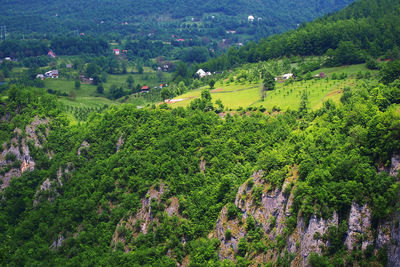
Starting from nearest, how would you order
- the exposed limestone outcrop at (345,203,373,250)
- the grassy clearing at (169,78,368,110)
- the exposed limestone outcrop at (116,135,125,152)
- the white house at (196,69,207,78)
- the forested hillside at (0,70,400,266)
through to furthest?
the exposed limestone outcrop at (345,203,373,250), the forested hillside at (0,70,400,266), the grassy clearing at (169,78,368,110), the exposed limestone outcrop at (116,135,125,152), the white house at (196,69,207,78)

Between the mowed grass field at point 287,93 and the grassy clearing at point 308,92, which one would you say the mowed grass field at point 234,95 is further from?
the grassy clearing at point 308,92

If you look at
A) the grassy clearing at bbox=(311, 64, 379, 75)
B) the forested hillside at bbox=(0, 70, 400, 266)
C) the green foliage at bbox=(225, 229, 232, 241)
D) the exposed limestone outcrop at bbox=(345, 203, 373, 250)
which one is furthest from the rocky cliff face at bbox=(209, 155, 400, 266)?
the grassy clearing at bbox=(311, 64, 379, 75)

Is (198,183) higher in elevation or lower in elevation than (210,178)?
lower

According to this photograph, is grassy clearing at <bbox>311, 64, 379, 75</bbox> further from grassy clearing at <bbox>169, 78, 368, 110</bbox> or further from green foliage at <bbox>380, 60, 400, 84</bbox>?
green foliage at <bbox>380, 60, 400, 84</bbox>

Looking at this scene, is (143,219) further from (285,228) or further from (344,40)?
(344,40)

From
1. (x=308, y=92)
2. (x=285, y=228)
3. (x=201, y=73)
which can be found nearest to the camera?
(x=285, y=228)

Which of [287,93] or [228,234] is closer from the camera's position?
[228,234]

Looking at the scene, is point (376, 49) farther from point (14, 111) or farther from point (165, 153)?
point (14, 111)

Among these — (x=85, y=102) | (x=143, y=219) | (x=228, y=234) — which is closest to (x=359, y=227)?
(x=228, y=234)

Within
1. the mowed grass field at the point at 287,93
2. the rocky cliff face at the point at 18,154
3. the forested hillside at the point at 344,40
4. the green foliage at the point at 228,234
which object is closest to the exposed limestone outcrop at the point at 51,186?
the rocky cliff face at the point at 18,154
